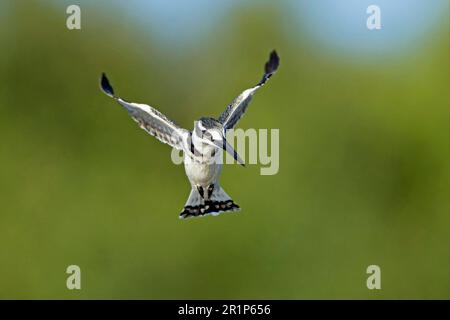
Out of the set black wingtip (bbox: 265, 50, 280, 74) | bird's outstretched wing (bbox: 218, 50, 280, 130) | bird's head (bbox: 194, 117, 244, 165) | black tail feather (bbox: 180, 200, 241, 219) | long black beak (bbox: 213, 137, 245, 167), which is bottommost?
black tail feather (bbox: 180, 200, 241, 219)

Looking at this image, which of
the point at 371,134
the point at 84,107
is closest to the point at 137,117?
the point at 84,107

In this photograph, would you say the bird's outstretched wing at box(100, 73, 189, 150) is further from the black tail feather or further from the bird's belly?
the black tail feather

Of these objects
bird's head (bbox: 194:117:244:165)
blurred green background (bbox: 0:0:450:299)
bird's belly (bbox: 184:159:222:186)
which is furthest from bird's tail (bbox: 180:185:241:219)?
blurred green background (bbox: 0:0:450:299)

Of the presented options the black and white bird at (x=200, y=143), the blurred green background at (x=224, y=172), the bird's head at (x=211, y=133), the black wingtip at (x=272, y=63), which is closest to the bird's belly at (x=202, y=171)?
the black and white bird at (x=200, y=143)

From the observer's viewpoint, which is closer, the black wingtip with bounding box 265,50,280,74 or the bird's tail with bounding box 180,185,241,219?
the bird's tail with bounding box 180,185,241,219

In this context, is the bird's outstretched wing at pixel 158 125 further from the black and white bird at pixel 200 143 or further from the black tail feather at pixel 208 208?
the black tail feather at pixel 208 208

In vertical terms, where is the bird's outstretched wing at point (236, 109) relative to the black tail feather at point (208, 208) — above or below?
above

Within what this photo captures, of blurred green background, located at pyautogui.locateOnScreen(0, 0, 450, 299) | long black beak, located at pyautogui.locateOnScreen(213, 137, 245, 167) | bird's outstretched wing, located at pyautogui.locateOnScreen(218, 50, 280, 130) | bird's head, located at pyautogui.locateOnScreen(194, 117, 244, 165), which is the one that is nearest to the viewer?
long black beak, located at pyautogui.locateOnScreen(213, 137, 245, 167)
